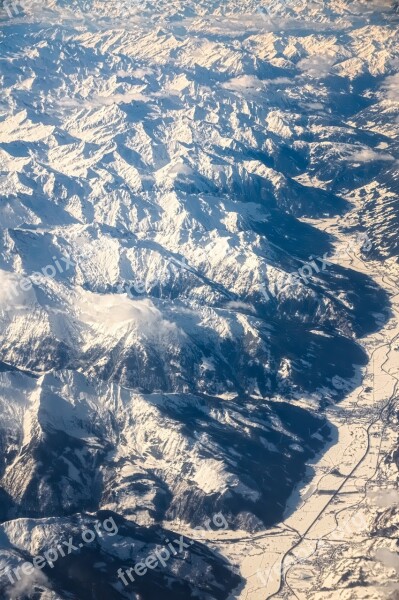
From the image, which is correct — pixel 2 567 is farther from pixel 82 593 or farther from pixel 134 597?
pixel 134 597

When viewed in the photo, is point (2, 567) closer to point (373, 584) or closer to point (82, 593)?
point (82, 593)

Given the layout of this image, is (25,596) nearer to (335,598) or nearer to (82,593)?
(82,593)

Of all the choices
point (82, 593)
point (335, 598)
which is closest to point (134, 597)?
point (82, 593)

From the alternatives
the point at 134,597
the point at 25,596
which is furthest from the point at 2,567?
the point at 134,597

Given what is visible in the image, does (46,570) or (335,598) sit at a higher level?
(46,570)

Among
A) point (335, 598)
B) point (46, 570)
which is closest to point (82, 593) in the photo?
point (46, 570)

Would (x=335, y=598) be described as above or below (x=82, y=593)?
below
